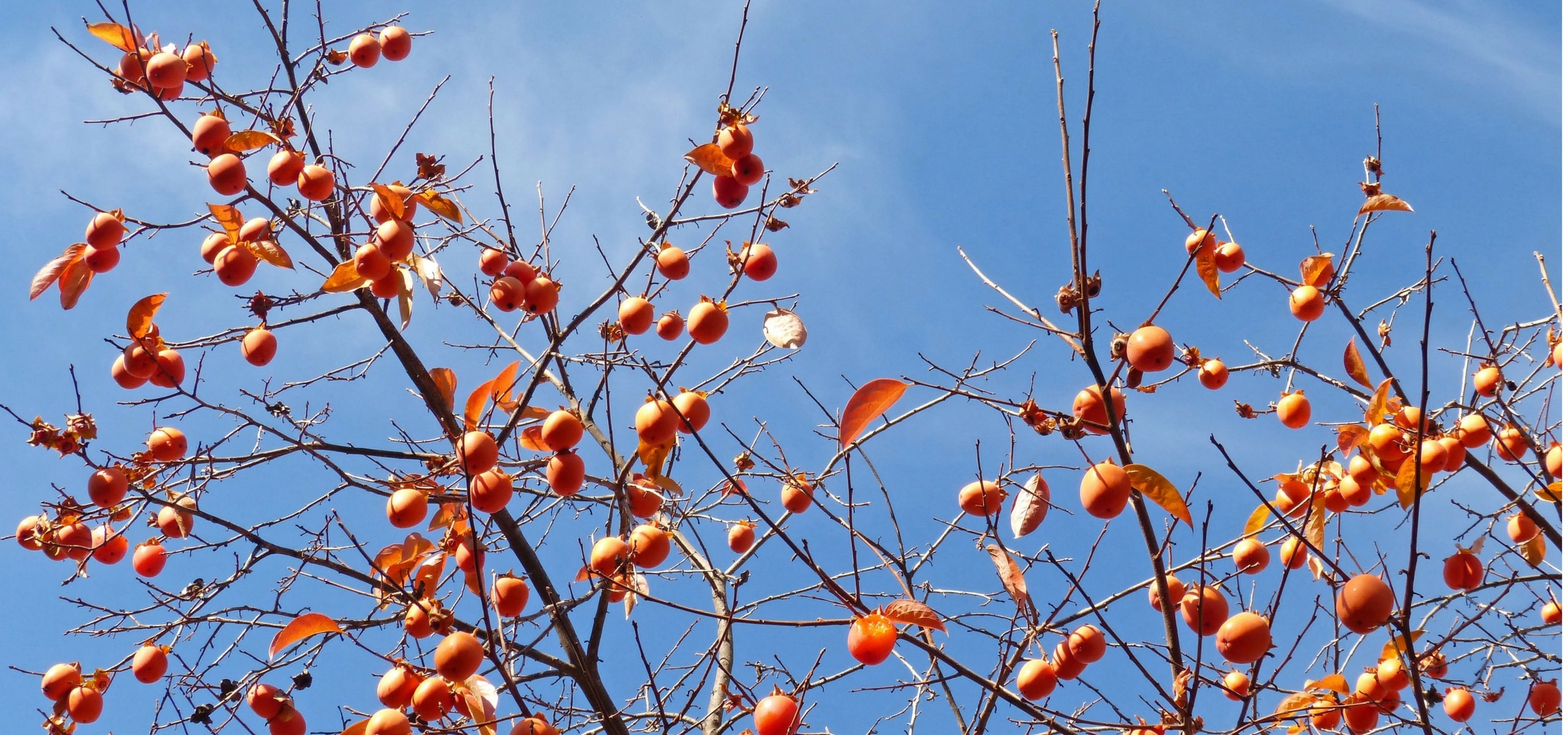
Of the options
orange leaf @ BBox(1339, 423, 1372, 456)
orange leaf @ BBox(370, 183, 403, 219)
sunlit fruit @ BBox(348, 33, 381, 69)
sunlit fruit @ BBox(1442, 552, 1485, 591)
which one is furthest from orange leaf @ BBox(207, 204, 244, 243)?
sunlit fruit @ BBox(1442, 552, 1485, 591)

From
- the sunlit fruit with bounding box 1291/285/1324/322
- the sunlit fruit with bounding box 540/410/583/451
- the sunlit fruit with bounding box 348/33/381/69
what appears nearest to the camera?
the sunlit fruit with bounding box 540/410/583/451

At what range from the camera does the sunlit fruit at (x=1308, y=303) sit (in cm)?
335

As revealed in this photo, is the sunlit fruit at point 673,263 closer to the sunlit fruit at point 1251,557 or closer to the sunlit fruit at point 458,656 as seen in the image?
the sunlit fruit at point 458,656

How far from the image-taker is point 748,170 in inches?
115

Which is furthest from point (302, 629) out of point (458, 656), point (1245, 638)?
point (1245, 638)

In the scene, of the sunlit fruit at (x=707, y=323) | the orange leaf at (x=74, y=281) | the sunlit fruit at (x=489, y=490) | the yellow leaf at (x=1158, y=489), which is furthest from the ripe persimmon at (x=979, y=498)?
the orange leaf at (x=74, y=281)

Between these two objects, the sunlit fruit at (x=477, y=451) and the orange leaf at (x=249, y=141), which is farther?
the orange leaf at (x=249, y=141)

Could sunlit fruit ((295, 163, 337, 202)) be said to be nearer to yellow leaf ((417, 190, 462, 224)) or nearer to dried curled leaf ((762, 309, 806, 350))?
yellow leaf ((417, 190, 462, 224))

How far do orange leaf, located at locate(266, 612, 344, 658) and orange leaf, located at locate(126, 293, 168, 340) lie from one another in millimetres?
1179

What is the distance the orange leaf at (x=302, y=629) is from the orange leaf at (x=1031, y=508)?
66.4 inches

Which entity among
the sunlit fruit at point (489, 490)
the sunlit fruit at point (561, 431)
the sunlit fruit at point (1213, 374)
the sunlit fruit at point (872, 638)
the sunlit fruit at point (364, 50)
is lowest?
the sunlit fruit at point (872, 638)

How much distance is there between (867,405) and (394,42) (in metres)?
2.87

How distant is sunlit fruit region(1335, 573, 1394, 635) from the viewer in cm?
203

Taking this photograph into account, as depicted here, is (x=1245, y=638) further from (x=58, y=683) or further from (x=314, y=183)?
(x=58, y=683)
